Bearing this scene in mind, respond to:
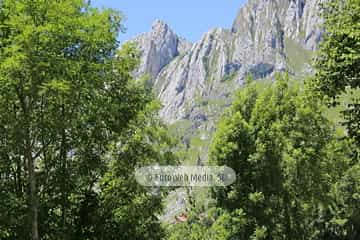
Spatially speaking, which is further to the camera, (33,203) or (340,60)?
(340,60)

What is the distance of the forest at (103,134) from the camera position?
513 inches

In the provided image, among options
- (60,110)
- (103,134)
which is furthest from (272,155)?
(60,110)

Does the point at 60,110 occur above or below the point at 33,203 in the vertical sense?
above

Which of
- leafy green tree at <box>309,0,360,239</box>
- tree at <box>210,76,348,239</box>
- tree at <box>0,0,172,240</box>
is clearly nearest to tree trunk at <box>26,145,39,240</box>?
tree at <box>0,0,172,240</box>

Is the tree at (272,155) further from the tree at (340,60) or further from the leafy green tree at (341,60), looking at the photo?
the tree at (340,60)

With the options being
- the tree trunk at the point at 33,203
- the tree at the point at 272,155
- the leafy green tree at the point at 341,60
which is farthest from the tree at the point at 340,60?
the tree trunk at the point at 33,203

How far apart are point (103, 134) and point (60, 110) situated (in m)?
1.94

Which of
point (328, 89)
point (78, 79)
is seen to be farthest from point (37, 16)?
point (328, 89)

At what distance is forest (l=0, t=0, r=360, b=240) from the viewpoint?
42.7 feet

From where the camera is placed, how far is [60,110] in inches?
567

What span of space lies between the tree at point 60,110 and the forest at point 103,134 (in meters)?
0.04

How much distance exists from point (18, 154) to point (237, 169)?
10.1m

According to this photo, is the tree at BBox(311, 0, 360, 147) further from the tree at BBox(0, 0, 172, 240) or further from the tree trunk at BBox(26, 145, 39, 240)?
the tree trunk at BBox(26, 145, 39, 240)

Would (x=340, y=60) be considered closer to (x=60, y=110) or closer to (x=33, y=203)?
(x=60, y=110)
